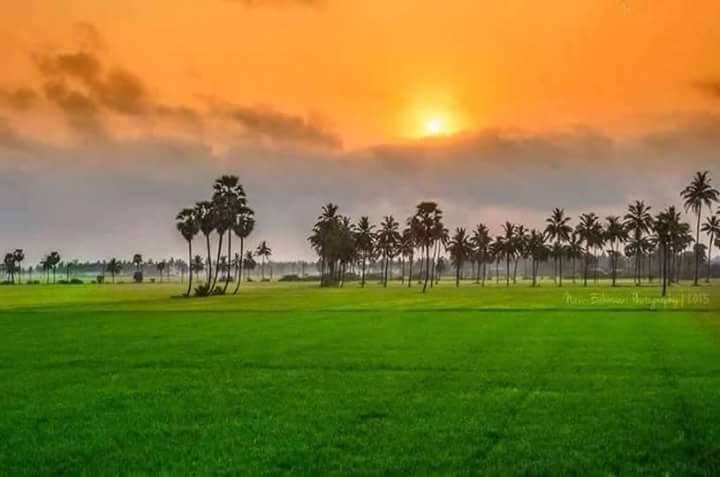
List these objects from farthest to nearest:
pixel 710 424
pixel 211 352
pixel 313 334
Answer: pixel 313 334 → pixel 211 352 → pixel 710 424

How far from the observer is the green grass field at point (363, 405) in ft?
46.7

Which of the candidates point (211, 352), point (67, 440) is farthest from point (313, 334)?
point (67, 440)

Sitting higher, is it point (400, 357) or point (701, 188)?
point (701, 188)

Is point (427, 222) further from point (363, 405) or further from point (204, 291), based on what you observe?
point (363, 405)

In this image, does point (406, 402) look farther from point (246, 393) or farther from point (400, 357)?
point (400, 357)

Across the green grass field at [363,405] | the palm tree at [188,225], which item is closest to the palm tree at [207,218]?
the palm tree at [188,225]

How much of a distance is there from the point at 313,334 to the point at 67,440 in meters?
28.9

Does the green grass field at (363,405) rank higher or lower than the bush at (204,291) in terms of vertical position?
higher

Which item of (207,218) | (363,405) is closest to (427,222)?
(207,218)

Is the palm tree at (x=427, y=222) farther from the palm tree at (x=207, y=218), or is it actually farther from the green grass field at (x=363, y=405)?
the green grass field at (x=363, y=405)

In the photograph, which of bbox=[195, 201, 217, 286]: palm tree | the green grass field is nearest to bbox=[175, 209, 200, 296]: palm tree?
bbox=[195, 201, 217, 286]: palm tree

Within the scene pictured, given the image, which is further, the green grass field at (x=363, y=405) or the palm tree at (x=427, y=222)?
the palm tree at (x=427, y=222)

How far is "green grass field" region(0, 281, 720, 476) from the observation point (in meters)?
14.2

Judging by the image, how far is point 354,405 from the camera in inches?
→ 794
